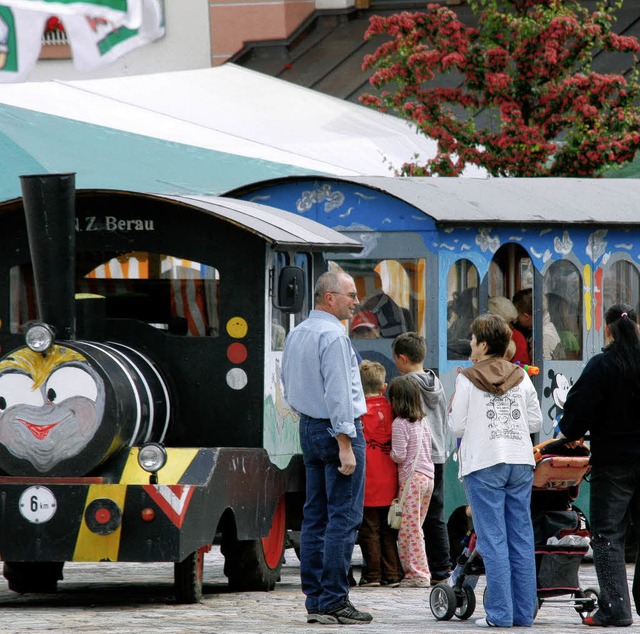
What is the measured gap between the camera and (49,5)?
21078 mm

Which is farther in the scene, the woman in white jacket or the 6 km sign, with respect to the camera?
the 6 km sign

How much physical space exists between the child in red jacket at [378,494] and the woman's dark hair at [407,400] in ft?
0.37

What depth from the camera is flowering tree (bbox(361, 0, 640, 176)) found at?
19.5 m

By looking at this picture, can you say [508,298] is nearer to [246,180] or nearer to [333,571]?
[246,180]

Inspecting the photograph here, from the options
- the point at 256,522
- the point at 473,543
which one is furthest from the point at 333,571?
the point at 256,522

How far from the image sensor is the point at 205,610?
9.20 meters

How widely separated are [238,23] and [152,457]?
18.2m

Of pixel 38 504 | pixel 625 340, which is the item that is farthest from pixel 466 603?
pixel 38 504

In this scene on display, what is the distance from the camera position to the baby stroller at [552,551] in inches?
342

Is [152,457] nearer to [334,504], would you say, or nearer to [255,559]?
[334,504]

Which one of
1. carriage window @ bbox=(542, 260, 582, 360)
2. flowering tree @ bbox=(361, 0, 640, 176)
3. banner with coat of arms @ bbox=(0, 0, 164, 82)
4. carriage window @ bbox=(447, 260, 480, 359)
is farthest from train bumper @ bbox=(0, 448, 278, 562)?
banner with coat of arms @ bbox=(0, 0, 164, 82)

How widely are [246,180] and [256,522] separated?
6.88m

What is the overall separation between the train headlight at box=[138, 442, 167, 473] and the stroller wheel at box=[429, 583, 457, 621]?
1.57 meters

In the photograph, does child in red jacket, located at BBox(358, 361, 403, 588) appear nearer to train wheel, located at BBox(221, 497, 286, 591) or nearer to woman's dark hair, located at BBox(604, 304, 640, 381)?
train wheel, located at BBox(221, 497, 286, 591)
